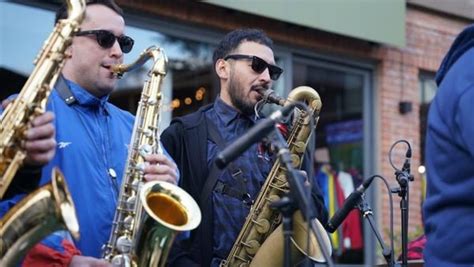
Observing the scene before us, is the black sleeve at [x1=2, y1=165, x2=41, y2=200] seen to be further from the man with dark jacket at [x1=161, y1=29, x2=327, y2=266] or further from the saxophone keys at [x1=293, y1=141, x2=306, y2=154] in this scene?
the saxophone keys at [x1=293, y1=141, x2=306, y2=154]

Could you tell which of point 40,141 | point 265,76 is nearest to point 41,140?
point 40,141

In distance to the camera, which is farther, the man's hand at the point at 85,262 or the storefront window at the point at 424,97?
the storefront window at the point at 424,97

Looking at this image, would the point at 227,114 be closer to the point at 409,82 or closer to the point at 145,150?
the point at 145,150

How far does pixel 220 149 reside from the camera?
503 cm

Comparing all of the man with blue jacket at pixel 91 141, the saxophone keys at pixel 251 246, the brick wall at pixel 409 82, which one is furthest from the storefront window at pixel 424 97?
the man with blue jacket at pixel 91 141

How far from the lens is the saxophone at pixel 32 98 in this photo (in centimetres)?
366

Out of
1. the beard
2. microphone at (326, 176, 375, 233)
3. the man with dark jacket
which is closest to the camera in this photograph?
microphone at (326, 176, 375, 233)

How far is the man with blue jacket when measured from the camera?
3936 millimetres

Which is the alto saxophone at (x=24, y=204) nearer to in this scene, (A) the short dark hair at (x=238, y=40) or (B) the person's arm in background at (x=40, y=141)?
(B) the person's arm in background at (x=40, y=141)

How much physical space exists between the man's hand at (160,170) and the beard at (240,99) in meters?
1.14

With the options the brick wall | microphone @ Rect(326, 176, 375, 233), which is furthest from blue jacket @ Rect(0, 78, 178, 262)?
the brick wall

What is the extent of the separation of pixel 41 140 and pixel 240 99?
1.91 meters

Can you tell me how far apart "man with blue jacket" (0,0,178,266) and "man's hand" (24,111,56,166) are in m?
0.37

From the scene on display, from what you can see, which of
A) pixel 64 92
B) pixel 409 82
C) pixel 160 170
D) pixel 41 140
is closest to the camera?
pixel 41 140
